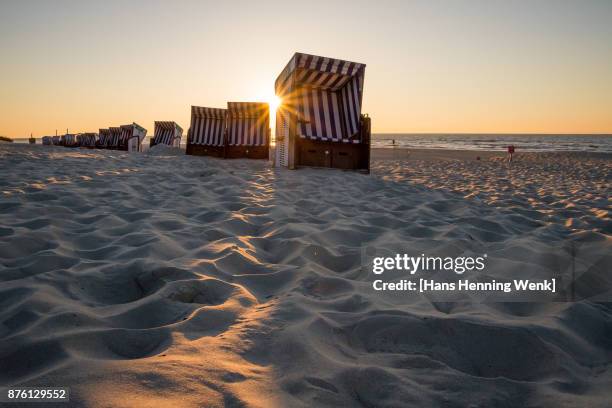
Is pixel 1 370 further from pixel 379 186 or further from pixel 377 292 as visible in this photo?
pixel 379 186

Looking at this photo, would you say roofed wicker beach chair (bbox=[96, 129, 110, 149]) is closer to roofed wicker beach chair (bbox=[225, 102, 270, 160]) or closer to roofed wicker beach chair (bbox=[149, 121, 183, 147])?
roofed wicker beach chair (bbox=[149, 121, 183, 147])

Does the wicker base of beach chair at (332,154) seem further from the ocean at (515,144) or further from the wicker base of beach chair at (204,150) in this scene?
the ocean at (515,144)

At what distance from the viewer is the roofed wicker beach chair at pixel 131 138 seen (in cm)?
1714

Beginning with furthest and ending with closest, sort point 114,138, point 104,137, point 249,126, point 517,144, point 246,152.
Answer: point 517,144, point 104,137, point 114,138, point 249,126, point 246,152

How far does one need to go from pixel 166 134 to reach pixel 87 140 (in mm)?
8904

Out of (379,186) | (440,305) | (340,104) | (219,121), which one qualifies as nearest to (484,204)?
(379,186)

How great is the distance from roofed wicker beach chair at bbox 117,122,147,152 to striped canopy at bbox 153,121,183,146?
78cm

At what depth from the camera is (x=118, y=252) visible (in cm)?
229

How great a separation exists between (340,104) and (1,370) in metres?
8.10

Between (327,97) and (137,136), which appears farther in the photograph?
(137,136)

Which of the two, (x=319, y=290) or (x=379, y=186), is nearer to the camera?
(x=319, y=290)

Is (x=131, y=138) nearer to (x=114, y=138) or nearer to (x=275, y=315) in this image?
(x=114, y=138)

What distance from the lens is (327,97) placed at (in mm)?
8469

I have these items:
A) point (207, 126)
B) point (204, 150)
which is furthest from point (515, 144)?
point (204, 150)
